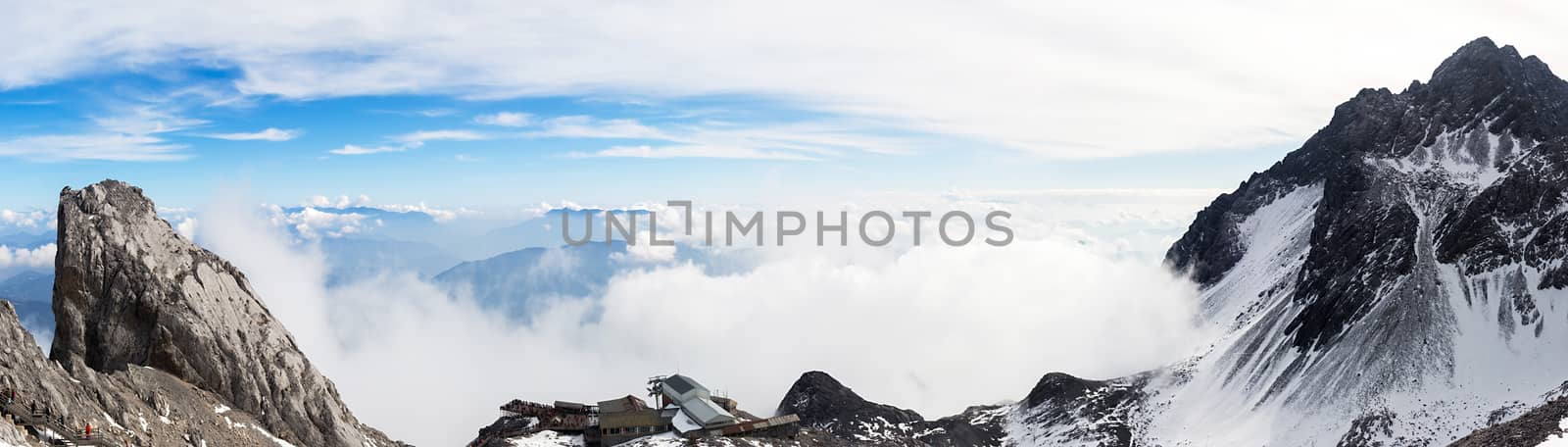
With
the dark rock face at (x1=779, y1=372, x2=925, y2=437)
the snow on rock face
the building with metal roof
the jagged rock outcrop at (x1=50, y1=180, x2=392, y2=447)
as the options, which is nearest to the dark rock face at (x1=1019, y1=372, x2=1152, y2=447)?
the snow on rock face

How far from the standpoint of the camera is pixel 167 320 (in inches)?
2484

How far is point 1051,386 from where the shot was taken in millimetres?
175500

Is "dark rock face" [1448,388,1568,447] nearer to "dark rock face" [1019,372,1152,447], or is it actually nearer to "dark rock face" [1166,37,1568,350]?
"dark rock face" [1166,37,1568,350]

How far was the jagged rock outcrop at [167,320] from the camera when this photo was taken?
61.6m

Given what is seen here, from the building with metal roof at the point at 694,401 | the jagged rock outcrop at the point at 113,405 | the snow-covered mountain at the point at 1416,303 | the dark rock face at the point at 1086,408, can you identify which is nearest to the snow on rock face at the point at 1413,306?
the snow-covered mountain at the point at 1416,303

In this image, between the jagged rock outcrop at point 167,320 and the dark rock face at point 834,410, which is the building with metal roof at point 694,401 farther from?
the dark rock face at point 834,410

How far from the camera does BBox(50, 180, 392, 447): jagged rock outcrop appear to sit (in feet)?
202

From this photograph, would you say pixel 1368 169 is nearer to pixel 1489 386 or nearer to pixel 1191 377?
pixel 1191 377

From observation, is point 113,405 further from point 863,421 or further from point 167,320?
point 863,421

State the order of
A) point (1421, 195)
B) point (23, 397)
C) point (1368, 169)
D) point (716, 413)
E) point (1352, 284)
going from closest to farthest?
1. point (23, 397)
2. point (716, 413)
3. point (1352, 284)
4. point (1421, 195)
5. point (1368, 169)

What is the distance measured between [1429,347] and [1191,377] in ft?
144

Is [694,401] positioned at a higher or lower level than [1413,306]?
lower

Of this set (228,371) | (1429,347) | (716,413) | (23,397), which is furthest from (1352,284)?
(23,397)

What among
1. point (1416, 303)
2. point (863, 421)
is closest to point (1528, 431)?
point (1416, 303)
